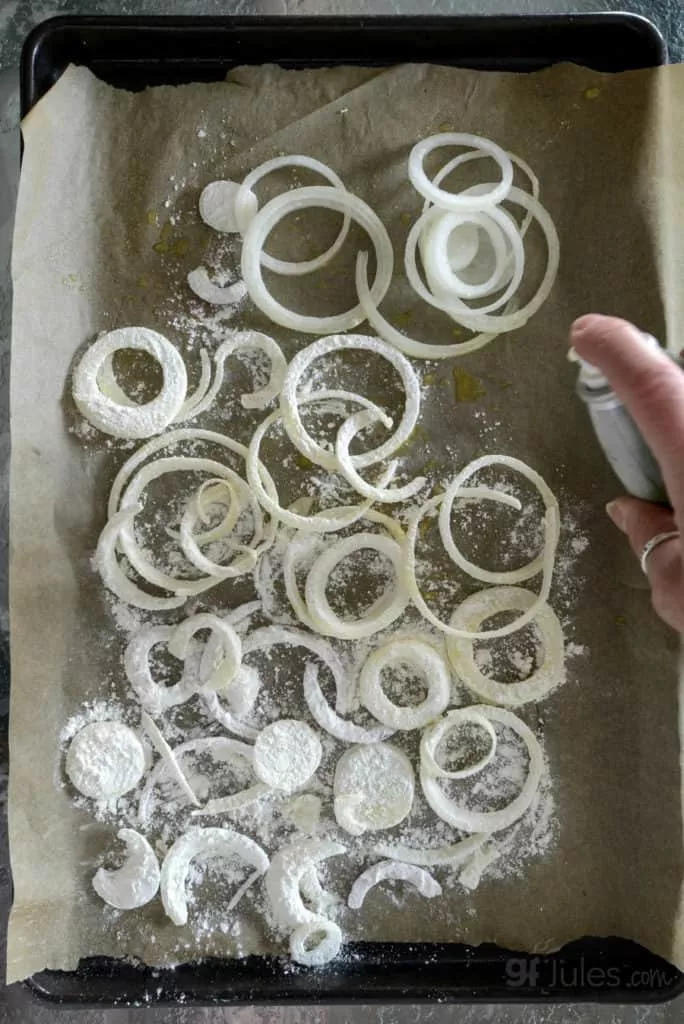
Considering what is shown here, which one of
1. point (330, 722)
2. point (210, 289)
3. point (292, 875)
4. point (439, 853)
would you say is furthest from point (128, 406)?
Answer: point (439, 853)

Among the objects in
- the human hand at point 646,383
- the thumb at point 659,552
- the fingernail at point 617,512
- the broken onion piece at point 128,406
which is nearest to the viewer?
the human hand at point 646,383

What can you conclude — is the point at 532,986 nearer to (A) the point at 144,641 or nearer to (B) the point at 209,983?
(B) the point at 209,983

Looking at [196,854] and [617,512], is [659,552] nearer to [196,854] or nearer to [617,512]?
[617,512]

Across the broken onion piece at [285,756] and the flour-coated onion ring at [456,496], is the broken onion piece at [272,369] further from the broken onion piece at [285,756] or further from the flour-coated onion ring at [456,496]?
the broken onion piece at [285,756]

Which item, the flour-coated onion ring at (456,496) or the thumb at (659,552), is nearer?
the thumb at (659,552)

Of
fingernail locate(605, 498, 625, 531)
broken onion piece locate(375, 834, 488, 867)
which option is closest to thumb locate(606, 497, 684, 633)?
fingernail locate(605, 498, 625, 531)

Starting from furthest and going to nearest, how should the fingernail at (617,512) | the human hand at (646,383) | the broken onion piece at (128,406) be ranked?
the broken onion piece at (128,406) < the fingernail at (617,512) < the human hand at (646,383)

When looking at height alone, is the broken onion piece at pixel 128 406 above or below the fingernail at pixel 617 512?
above

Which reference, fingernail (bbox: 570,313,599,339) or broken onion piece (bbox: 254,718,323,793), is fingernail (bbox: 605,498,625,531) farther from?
broken onion piece (bbox: 254,718,323,793)

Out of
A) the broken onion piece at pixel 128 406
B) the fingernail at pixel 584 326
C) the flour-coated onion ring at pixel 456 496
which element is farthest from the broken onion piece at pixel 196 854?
the fingernail at pixel 584 326
